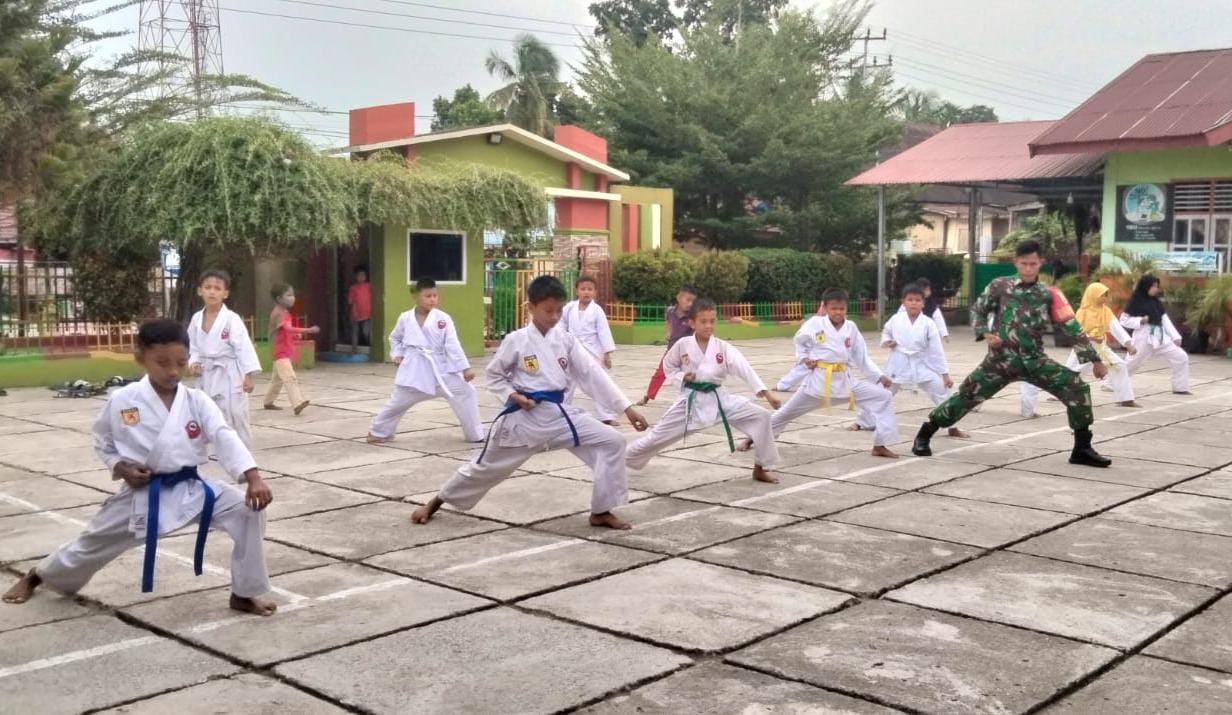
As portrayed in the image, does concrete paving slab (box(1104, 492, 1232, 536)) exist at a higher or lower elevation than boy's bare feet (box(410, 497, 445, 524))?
lower

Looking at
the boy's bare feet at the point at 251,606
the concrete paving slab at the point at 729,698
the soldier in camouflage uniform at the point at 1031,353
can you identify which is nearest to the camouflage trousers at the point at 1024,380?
the soldier in camouflage uniform at the point at 1031,353

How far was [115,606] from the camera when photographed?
493 centimetres

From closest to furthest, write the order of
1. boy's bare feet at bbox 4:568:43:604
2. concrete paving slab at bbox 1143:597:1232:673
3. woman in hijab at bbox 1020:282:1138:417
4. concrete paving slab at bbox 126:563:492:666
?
concrete paving slab at bbox 1143:597:1232:673 → concrete paving slab at bbox 126:563:492:666 → boy's bare feet at bbox 4:568:43:604 → woman in hijab at bbox 1020:282:1138:417

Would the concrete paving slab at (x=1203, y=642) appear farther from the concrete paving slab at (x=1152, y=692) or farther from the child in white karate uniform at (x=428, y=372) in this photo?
the child in white karate uniform at (x=428, y=372)

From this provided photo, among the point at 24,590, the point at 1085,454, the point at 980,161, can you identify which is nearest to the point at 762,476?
the point at 1085,454

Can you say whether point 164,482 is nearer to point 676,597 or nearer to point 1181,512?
point 676,597

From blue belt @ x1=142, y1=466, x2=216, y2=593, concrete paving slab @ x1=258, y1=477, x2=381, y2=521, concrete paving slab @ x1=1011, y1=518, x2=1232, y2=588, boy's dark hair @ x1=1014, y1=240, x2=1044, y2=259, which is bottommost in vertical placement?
concrete paving slab @ x1=1011, y1=518, x2=1232, y2=588

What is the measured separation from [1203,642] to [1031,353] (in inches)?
159

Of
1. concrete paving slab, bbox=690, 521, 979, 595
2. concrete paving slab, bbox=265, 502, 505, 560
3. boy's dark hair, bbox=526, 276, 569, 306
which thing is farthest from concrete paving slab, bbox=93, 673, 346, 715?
boy's dark hair, bbox=526, 276, 569, 306

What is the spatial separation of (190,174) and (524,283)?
20.9 ft

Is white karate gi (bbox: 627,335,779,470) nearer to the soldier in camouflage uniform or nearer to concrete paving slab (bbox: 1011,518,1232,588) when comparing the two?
the soldier in camouflage uniform

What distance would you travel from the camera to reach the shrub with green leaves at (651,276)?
20.4 metres

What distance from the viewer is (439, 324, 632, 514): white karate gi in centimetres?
631

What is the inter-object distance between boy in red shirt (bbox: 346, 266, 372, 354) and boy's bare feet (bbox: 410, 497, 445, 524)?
10.3m
